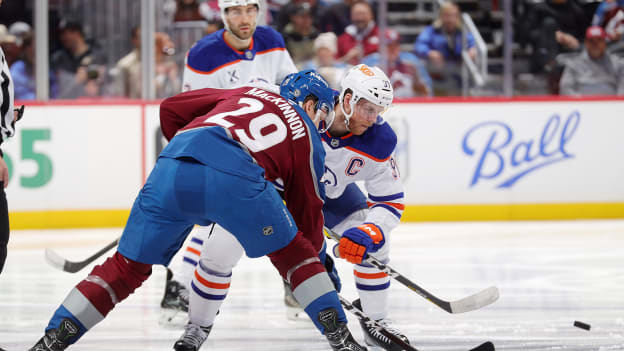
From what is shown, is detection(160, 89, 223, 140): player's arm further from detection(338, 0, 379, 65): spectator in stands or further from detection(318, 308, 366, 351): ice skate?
detection(338, 0, 379, 65): spectator in stands

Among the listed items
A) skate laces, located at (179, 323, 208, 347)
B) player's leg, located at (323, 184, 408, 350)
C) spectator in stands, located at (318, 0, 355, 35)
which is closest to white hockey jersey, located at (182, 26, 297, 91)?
player's leg, located at (323, 184, 408, 350)

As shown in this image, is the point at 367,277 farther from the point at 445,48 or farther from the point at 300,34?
Result: the point at 445,48

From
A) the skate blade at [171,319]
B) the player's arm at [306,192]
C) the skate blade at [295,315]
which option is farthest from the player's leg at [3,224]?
the skate blade at [295,315]

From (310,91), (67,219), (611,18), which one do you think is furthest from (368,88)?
(611,18)

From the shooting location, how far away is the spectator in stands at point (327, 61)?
24.7ft

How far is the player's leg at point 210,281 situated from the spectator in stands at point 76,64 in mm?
4290

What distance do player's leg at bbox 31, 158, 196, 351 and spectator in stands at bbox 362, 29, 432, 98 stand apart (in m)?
5.02

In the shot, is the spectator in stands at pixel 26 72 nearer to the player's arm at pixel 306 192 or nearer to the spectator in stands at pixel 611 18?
the spectator in stands at pixel 611 18

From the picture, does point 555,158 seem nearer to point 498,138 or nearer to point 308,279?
point 498,138

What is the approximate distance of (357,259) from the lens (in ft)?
10.4

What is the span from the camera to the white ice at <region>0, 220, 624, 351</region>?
365 centimetres

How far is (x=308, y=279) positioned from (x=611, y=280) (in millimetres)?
2716

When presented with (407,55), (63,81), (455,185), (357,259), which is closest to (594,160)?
(455,185)

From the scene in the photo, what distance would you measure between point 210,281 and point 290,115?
0.73m
